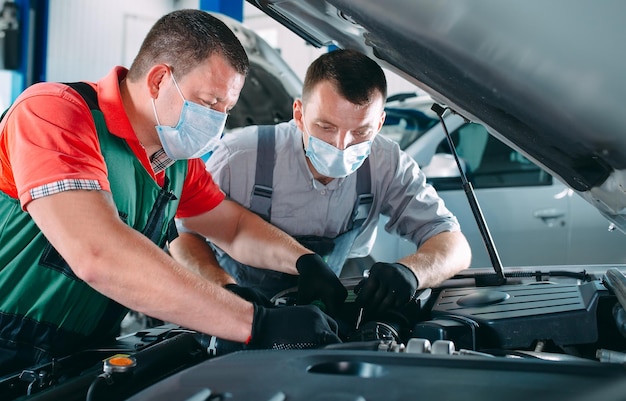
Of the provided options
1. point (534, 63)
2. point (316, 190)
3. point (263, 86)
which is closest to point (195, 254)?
point (316, 190)

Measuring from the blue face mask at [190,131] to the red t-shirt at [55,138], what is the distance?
66 mm

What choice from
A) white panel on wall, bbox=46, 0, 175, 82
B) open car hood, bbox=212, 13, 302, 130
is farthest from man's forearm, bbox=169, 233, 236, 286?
white panel on wall, bbox=46, 0, 175, 82

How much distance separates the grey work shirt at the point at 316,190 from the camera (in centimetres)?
212

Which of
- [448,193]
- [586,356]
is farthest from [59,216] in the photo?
[448,193]

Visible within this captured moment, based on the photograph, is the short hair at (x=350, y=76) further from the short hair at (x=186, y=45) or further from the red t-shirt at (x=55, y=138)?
the red t-shirt at (x=55, y=138)

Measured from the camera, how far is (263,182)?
6.93 ft

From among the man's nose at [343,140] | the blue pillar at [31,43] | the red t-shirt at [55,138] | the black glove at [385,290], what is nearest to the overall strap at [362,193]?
the man's nose at [343,140]

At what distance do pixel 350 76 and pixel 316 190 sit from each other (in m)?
0.39

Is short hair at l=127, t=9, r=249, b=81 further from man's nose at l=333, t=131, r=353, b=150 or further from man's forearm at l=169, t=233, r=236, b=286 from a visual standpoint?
man's forearm at l=169, t=233, r=236, b=286

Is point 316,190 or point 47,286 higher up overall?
point 316,190

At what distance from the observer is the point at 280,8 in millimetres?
1427

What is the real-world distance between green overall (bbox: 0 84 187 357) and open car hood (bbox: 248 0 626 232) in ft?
2.28

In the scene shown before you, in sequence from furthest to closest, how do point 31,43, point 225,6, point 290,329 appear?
point 31,43, point 225,6, point 290,329

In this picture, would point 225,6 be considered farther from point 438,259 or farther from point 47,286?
point 47,286
